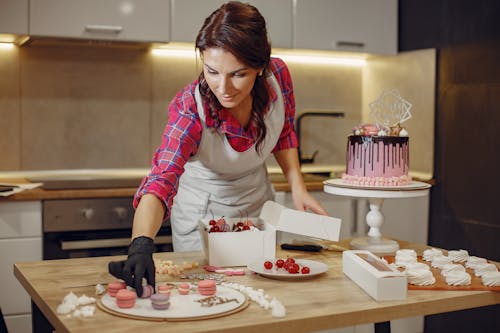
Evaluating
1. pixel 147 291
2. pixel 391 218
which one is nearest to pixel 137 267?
pixel 147 291

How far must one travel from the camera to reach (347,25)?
3504 millimetres

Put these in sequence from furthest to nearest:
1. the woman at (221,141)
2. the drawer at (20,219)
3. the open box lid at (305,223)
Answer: the drawer at (20,219) < the open box lid at (305,223) < the woman at (221,141)

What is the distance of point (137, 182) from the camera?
307cm

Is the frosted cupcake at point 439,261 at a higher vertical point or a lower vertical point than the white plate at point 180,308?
higher

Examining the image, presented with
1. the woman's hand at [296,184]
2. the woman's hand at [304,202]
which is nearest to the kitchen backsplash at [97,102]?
the woman's hand at [296,184]

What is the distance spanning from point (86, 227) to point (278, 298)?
1.55m

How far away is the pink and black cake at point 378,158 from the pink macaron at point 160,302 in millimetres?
952

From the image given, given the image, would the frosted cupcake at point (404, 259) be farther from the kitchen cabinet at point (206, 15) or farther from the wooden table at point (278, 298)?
the kitchen cabinet at point (206, 15)

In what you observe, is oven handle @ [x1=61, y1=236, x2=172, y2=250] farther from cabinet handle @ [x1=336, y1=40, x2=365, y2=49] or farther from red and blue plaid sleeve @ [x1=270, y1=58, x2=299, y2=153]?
cabinet handle @ [x1=336, y1=40, x2=365, y2=49]

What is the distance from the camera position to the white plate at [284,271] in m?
1.60

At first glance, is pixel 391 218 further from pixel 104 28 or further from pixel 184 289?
pixel 184 289

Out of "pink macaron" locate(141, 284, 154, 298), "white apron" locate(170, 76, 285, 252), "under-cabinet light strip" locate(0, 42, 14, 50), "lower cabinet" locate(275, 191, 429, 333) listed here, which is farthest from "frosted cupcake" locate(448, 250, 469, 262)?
"under-cabinet light strip" locate(0, 42, 14, 50)

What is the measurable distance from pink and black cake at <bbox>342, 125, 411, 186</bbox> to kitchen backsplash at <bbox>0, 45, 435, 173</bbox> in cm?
131

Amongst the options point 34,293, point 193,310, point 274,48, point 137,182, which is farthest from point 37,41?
point 193,310
